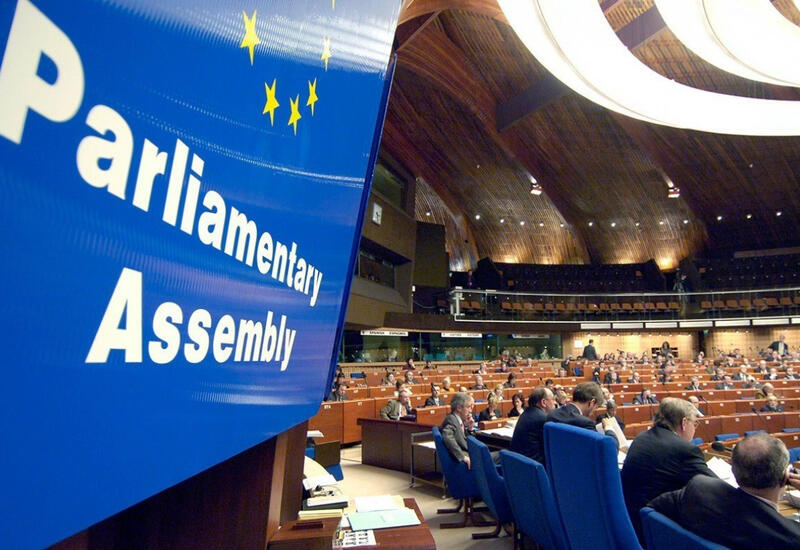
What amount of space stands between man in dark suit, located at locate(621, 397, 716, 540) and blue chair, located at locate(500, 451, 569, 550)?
1.48 ft

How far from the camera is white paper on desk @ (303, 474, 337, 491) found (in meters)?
2.55

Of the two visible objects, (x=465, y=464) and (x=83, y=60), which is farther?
(x=465, y=464)

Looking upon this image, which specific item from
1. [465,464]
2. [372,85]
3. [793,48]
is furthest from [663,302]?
[372,85]

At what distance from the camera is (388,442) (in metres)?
7.95

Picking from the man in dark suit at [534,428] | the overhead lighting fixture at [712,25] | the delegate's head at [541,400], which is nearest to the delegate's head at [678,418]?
Result: the man in dark suit at [534,428]

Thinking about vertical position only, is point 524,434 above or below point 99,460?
below

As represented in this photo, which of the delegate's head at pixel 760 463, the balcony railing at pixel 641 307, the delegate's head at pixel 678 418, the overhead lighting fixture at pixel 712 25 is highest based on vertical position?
the overhead lighting fixture at pixel 712 25

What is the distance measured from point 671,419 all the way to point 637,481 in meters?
0.41

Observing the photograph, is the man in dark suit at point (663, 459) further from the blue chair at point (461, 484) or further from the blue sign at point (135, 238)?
the blue sign at point (135, 238)

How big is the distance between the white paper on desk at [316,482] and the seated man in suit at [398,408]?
5740 millimetres

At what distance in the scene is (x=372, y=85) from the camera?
1.85 meters

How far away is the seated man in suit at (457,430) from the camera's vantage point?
17.6 ft

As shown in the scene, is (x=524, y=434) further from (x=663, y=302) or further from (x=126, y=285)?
(x=663, y=302)

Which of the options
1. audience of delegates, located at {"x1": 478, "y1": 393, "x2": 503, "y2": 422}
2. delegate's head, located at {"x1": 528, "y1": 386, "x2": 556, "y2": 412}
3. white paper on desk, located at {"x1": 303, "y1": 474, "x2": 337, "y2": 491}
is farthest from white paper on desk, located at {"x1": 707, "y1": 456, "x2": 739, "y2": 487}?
audience of delegates, located at {"x1": 478, "y1": 393, "x2": 503, "y2": 422}
